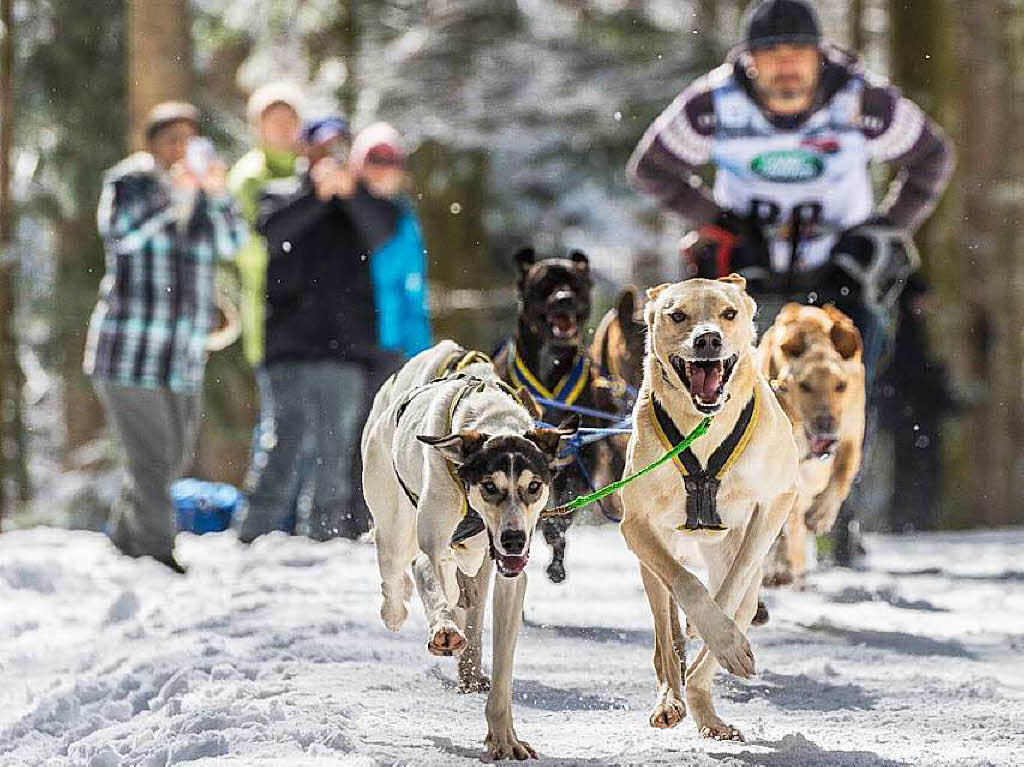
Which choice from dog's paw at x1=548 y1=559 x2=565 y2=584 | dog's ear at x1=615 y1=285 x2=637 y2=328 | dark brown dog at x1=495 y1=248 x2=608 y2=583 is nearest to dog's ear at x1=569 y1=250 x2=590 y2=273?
dark brown dog at x1=495 y1=248 x2=608 y2=583

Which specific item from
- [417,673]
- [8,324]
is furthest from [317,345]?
[8,324]

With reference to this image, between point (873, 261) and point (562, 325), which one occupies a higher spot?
point (873, 261)

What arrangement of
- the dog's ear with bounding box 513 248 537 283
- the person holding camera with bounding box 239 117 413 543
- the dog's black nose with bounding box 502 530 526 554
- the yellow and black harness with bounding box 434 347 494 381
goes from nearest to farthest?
the dog's black nose with bounding box 502 530 526 554
the yellow and black harness with bounding box 434 347 494 381
the dog's ear with bounding box 513 248 537 283
the person holding camera with bounding box 239 117 413 543

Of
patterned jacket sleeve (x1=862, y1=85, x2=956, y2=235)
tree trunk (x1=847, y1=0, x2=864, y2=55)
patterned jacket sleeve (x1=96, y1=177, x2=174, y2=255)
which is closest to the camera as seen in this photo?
patterned jacket sleeve (x1=862, y1=85, x2=956, y2=235)

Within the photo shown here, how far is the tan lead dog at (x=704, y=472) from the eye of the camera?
443cm

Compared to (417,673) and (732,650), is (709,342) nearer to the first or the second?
(732,650)

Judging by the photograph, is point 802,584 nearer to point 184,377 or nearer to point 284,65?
point 184,377

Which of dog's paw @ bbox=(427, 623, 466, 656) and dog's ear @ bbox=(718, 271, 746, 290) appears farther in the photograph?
dog's ear @ bbox=(718, 271, 746, 290)

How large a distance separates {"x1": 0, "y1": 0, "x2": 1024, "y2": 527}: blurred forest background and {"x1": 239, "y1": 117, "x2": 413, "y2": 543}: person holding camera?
149 inches

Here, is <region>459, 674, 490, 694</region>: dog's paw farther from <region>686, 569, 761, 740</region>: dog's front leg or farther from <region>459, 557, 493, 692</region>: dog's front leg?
<region>686, 569, 761, 740</region>: dog's front leg

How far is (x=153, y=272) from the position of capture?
874cm

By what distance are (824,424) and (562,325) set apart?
3.20ft

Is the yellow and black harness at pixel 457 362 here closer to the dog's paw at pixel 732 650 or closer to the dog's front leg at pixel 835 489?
the dog's paw at pixel 732 650

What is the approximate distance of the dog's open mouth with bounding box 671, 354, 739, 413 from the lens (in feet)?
14.4
